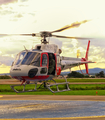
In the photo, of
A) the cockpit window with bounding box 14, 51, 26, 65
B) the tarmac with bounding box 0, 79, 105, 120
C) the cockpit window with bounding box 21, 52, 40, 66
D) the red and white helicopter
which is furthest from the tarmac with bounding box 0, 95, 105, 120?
the cockpit window with bounding box 14, 51, 26, 65

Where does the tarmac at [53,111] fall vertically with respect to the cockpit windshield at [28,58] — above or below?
below

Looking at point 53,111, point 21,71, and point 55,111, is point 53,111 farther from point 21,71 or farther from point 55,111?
point 21,71

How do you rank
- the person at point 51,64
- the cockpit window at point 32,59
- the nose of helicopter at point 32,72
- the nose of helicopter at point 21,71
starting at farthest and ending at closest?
1. the person at point 51,64
2. the cockpit window at point 32,59
3. the nose of helicopter at point 32,72
4. the nose of helicopter at point 21,71

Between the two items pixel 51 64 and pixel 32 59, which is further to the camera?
pixel 51 64

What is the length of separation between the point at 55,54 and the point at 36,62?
3.03 m

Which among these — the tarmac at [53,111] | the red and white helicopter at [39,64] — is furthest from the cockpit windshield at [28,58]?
the tarmac at [53,111]

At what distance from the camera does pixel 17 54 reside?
26812 millimetres

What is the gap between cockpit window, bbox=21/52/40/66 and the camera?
25328 mm

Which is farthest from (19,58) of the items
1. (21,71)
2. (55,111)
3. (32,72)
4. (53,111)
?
(55,111)

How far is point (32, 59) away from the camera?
25656mm

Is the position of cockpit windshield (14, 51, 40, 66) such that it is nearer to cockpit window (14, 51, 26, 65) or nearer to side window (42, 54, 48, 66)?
cockpit window (14, 51, 26, 65)

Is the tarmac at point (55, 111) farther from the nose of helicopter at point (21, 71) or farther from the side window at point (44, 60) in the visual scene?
the side window at point (44, 60)

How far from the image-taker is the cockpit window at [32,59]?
997 inches

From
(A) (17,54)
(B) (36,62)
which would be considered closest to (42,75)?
(B) (36,62)
